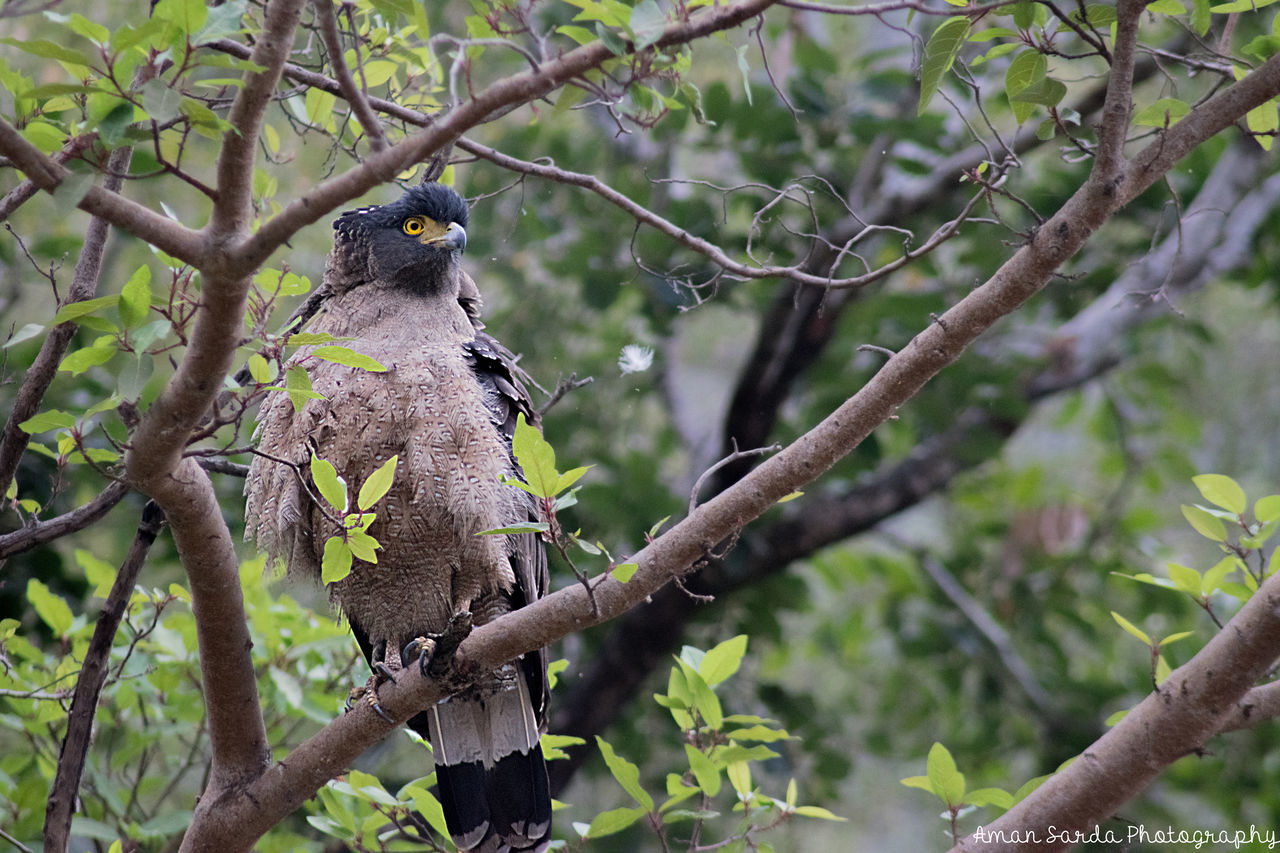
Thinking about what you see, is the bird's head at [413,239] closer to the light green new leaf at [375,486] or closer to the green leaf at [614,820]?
the light green new leaf at [375,486]

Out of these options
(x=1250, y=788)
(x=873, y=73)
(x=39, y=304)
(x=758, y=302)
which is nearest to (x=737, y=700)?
(x=758, y=302)

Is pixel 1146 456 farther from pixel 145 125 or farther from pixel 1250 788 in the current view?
pixel 145 125

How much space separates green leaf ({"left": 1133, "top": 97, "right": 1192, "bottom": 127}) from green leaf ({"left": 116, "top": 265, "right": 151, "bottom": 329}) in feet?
6.90

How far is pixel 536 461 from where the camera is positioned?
7.23ft

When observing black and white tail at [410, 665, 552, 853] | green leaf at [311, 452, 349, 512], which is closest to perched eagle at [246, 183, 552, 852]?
black and white tail at [410, 665, 552, 853]

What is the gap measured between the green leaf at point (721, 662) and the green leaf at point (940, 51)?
1487 millimetres

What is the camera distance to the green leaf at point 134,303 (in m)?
2.07

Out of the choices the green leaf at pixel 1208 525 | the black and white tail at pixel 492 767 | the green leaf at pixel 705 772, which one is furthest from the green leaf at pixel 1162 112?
the black and white tail at pixel 492 767

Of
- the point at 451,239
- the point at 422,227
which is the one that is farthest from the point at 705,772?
the point at 422,227

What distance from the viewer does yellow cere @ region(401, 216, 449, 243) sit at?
391 cm

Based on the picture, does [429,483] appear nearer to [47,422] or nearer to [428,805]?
[428,805]

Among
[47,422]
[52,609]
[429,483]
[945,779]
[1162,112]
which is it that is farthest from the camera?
[52,609]

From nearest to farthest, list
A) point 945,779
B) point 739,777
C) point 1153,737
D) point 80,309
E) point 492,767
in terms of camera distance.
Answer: point 80,309 → point 1153,737 → point 945,779 → point 739,777 → point 492,767

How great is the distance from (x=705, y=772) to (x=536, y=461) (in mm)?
1126
